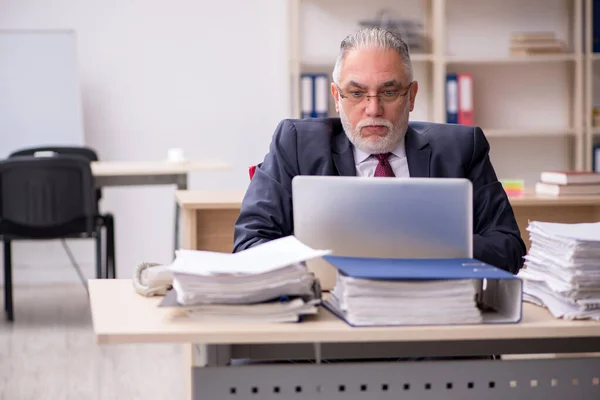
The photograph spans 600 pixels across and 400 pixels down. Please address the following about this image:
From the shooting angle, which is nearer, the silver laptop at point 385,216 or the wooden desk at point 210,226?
the silver laptop at point 385,216

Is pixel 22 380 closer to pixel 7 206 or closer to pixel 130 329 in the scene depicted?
pixel 7 206

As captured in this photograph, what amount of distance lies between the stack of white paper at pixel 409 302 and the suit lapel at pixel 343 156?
0.79 m

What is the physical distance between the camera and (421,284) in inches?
52.7

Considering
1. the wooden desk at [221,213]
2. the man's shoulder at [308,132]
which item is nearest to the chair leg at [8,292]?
the wooden desk at [221,213]

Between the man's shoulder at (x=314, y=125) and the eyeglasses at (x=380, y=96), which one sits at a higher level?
the eyeglasses at (x=380, y=96)

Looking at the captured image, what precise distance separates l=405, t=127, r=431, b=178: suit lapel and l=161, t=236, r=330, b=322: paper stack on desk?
805 millimetres

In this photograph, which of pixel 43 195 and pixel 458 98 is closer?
pixel 43 195

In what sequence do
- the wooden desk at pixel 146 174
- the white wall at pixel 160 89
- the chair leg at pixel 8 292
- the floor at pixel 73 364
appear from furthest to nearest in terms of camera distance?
the white wall at pixel 160 89
the wooden desk at pixel 146 174
the chair leg at pixel 8 292
the floor at pixel 73 364

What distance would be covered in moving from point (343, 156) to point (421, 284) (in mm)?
827

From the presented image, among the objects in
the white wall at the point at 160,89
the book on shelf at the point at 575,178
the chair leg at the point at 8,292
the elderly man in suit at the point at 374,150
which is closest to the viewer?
the elderly man in suit at the point at 374,150

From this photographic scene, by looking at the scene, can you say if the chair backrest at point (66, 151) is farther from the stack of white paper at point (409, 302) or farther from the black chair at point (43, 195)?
the stack of white paper at point (409, 302)

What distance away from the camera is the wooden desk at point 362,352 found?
1293 mm

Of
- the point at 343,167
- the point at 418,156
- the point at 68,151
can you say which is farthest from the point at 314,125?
the point at 68,151

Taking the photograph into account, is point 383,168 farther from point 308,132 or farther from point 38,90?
point 38,90
